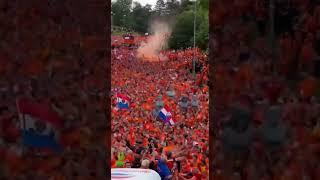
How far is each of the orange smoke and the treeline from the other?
30.9 inches

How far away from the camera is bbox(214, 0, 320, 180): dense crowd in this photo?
3.93 m

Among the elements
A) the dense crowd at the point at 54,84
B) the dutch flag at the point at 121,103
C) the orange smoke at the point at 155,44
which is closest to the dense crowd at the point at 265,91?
the dense crowd at the point at 54,84

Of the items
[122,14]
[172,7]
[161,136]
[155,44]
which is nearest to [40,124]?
[161,136]

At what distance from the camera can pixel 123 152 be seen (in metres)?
10.9

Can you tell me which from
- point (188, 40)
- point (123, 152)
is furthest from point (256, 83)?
point (188, 40)

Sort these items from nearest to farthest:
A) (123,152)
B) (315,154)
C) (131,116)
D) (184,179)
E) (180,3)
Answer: (315,154)
(184,179)
(123,152)
(131,116)
(180,3)

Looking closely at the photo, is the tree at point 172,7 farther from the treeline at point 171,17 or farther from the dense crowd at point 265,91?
the dense crowd at point 265,91

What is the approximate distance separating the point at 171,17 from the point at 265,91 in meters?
48.2

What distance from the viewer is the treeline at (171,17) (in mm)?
44250

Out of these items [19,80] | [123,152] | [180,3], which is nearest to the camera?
[19,80]

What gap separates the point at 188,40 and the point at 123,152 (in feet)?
114

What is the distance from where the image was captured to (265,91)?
13.0ft

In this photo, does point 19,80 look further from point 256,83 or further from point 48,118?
point 256,83

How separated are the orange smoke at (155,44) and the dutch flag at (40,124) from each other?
41624 millimetres
